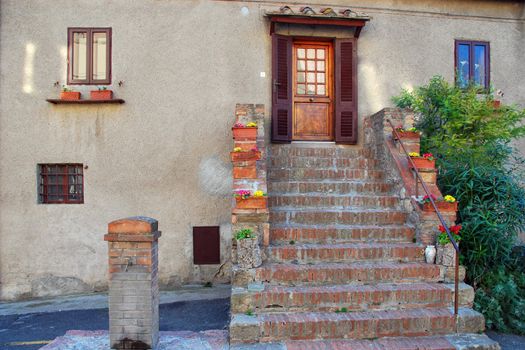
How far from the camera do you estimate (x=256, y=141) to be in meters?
5.57

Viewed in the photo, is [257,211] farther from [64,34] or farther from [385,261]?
[64,34]

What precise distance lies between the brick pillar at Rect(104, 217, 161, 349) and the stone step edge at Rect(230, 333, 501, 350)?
3.29ft

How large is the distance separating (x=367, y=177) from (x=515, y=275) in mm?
2498

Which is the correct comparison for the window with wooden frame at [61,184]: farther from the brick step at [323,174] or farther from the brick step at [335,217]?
the brick step at [335,217]

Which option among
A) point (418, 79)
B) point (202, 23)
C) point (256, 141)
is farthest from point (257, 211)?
point (418, 79)

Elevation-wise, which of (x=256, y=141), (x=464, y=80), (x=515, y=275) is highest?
(x=464, y=80)

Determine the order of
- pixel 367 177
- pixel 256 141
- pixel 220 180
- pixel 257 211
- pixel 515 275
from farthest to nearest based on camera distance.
Result: pixel 220 180, pixel 367 177, pixel 256 141, pixel 515 275, pixel 257 211

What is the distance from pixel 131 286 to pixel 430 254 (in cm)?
368

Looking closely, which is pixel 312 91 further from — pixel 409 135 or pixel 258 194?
pixel 258 194

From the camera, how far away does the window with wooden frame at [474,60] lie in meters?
7.41

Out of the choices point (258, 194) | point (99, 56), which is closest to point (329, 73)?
point (258, 194)

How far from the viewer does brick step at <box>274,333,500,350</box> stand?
3697 millimetres

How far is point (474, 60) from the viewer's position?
7453 mm

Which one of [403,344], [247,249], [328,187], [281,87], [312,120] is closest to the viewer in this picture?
[403,344]
